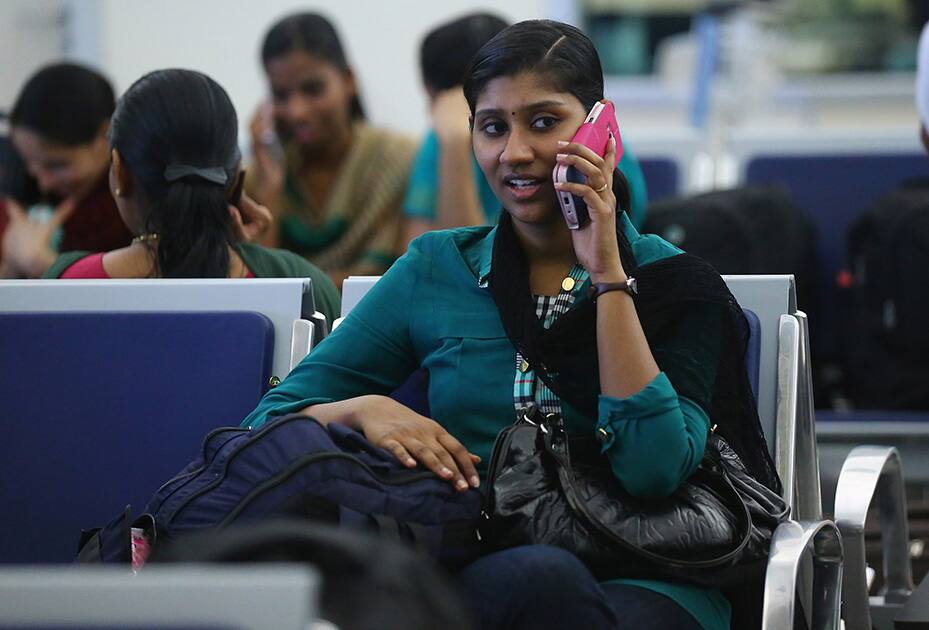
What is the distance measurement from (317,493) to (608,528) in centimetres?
36

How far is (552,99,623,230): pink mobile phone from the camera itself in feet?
6.69

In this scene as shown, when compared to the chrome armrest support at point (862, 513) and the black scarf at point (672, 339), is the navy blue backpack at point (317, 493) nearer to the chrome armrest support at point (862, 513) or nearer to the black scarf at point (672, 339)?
the black scarf at point (672, 339)

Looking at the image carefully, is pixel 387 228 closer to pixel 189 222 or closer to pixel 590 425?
pixel 189 222

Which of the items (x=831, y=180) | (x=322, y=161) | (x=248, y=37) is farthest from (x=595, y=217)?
(x=248, y=37)

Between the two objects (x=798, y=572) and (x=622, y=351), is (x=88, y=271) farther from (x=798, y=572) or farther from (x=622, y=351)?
(x=798, y=572)

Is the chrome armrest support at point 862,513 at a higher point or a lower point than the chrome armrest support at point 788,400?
lower

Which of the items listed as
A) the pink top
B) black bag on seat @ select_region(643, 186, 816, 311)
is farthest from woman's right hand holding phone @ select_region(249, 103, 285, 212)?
the pink top

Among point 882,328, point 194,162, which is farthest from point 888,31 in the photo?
point 194,162

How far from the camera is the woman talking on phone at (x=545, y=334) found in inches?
75.8

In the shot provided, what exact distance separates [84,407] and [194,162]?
1.58ft

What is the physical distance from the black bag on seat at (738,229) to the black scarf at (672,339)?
234 centimetres

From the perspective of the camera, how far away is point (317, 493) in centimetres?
180

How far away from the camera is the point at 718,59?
6609 millimetres

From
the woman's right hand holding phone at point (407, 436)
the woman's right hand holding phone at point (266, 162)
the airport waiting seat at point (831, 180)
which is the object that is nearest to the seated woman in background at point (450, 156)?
the woman's right hand holding phone at point (266, 162)
